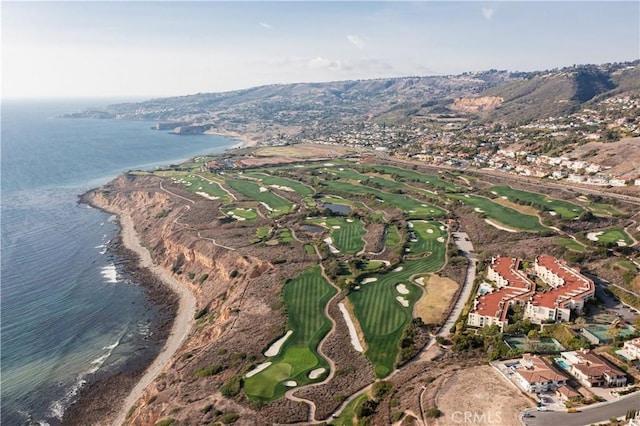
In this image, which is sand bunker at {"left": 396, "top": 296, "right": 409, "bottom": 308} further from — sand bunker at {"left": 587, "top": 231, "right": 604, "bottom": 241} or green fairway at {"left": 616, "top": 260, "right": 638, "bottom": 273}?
sand bunker at {"left": 587, "top": 231, "right": 604, "bottom": 241}

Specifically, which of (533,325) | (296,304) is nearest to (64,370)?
(296,304)

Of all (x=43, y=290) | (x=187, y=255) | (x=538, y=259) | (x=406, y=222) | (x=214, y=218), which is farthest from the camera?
(x=214, y=218)

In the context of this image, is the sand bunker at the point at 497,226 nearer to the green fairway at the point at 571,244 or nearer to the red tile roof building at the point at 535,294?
the green fairway at the point at 571,244

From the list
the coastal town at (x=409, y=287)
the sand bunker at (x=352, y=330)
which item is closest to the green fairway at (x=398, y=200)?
the coastal town at (x=409, y=287)

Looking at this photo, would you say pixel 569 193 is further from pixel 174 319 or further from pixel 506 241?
pixel 174 319

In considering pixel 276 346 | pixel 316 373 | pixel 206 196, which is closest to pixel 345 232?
pixel 276 346

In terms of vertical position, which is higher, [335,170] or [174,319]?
[335,170]
